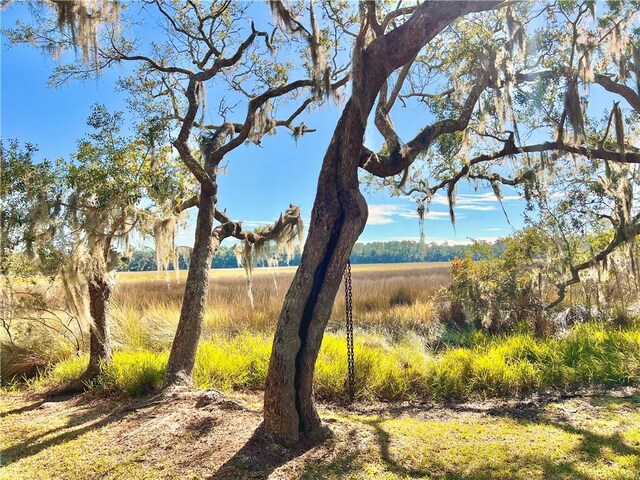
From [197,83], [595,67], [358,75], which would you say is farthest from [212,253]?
[595,67]

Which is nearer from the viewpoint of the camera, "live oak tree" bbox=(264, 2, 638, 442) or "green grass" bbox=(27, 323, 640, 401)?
"live oak tree" bbox=(264, 2, 638, 442)

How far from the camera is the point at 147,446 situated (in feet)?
10.6

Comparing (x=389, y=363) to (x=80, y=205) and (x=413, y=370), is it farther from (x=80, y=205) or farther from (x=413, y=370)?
(x=80, y=205)

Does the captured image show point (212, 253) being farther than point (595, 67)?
No

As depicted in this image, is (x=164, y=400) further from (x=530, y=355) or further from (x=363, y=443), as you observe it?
(x=530, y=355)

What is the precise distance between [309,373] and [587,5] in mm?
4974

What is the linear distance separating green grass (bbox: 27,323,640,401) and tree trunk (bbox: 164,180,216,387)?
54 cm

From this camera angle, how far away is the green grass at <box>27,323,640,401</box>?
5051 mm

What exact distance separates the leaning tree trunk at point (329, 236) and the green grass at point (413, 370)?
193 centimetres

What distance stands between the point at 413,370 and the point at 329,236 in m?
3.04

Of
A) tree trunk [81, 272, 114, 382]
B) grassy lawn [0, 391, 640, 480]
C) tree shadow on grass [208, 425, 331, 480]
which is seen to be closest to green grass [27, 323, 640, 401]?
tree trunk [81, 272, 114, 382]

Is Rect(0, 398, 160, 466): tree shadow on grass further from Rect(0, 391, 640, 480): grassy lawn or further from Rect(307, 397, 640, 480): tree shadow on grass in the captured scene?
Rect(307, 397, 640, 480): tree shadow on grass

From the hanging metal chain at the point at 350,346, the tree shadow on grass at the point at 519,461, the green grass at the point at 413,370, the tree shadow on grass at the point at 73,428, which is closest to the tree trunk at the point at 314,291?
the tree shadow on grass at the point at 519,461

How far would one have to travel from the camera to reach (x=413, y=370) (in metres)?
5.44
